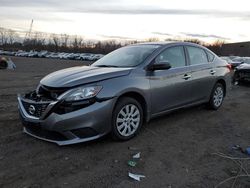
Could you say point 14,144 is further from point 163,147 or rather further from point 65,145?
point 163,147

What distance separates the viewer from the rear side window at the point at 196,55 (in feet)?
20.8

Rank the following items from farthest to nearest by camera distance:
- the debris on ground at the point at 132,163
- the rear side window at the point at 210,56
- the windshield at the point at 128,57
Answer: the rear side window at the point at 210,56 < the windshield at the point at 128,57 < the debris on ground at the point at 132,163

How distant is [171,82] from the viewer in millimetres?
5605

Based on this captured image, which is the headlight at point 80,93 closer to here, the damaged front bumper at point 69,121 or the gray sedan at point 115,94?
the gray sedan at point 115,94

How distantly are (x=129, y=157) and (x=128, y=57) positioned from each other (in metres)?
2.12

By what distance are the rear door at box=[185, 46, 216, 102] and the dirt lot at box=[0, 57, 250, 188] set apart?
2.34 ft

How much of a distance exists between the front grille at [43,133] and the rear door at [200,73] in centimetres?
300

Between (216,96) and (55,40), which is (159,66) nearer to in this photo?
(216,96)

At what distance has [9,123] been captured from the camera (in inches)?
228

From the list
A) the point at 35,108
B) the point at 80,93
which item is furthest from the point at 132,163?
the point at 35,108

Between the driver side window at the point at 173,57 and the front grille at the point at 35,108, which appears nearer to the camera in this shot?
the front grille at the point at 35,108

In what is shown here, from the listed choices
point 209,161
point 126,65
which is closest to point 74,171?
point 209,161

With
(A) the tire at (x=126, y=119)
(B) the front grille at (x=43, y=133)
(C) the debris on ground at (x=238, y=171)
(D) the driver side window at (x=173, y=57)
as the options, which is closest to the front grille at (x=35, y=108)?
(B) the front grille at (x=43, y=133)

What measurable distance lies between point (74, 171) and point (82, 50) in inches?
3943
